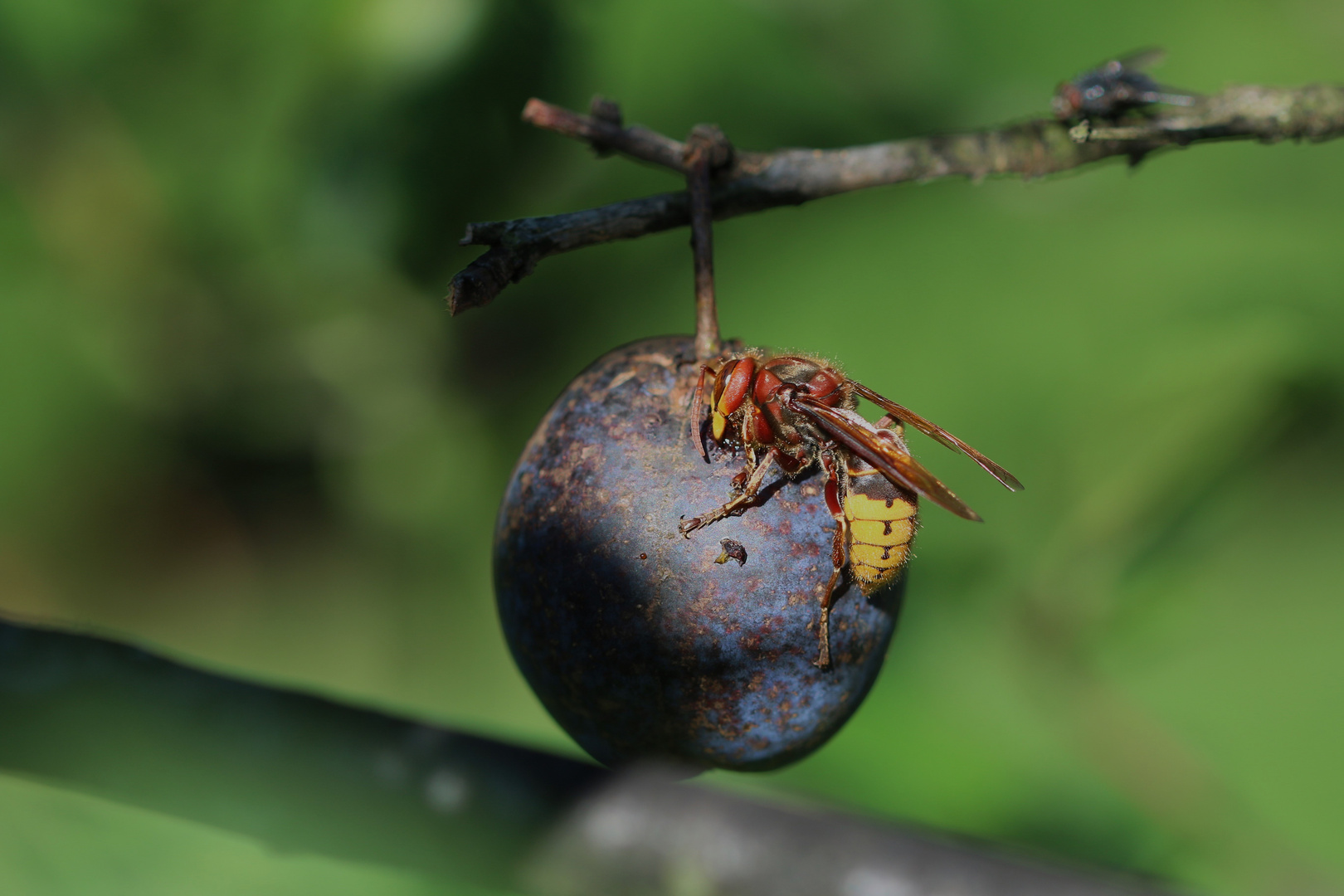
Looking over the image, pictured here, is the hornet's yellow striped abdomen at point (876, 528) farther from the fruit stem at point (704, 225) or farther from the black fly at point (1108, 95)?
the black fly at point (1108, 95)

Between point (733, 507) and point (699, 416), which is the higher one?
point (699, 416)

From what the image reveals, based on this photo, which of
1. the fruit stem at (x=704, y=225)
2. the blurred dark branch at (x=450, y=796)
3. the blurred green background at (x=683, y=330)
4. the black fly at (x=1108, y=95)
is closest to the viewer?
the blurred dark branch at (x=450, y=796)

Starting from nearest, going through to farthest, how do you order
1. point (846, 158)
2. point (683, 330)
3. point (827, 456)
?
point (827, 456), point (846, 158), point (683, 330)

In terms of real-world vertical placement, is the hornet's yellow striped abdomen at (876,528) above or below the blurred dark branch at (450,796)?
above

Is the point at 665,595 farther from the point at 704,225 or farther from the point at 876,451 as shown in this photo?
the point at 704,225

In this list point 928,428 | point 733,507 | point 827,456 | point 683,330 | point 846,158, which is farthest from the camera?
point 683,330

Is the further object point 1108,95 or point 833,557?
point 1108,95

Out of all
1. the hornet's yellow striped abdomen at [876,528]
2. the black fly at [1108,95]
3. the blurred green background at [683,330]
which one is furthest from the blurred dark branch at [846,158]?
the blurred green background at [683,330]

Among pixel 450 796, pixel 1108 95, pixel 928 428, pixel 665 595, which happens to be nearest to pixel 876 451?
pixel 928 428

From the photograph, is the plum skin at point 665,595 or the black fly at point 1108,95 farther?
the black fly at point 1108,95
